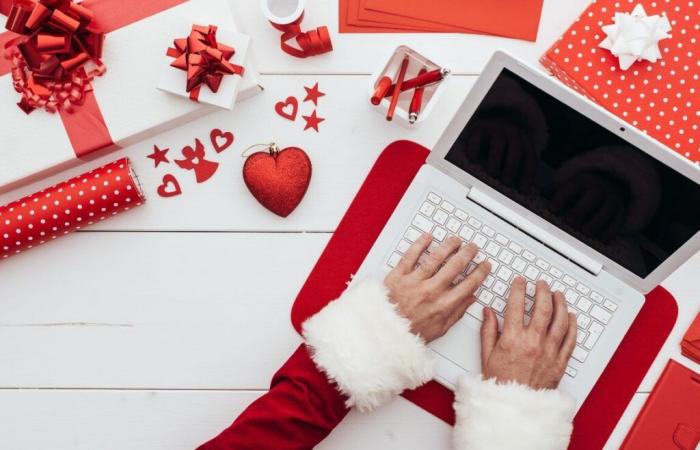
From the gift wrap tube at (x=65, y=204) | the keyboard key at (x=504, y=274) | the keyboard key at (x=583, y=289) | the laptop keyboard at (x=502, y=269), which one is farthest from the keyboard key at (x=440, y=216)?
the gift wrap tube at (x=65, y=204)

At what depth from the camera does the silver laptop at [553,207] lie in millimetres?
638

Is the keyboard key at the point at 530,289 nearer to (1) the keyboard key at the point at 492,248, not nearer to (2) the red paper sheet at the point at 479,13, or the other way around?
(1) the keyboard key at the point at 492,248

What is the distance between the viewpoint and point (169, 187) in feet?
2.78

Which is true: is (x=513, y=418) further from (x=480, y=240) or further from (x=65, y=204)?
(x=65, y=204)

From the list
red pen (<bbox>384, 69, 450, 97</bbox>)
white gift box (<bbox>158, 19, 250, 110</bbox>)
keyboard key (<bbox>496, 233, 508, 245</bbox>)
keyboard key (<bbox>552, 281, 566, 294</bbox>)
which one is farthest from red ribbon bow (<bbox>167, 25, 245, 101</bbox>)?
keyboard key (<bbox>552, 281, 566, 294</bbox>)

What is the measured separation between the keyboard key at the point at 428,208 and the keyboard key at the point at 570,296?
220 millimetres

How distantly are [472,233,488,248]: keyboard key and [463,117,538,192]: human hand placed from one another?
91 millimetres

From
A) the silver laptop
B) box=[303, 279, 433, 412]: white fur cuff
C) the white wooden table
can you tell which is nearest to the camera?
the silver laptop

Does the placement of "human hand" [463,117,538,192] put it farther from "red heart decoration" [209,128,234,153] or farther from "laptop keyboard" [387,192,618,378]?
"red heart decoration" [209,128,234,153]

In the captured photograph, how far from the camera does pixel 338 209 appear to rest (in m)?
0.85

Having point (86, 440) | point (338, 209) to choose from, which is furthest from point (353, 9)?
point (86, 440)

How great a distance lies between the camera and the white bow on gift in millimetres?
779

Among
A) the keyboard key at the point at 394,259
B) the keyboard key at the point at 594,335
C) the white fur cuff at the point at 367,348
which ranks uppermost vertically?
the keyboard key at the point at 594,335

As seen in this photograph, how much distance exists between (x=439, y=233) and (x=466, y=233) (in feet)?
0.13
